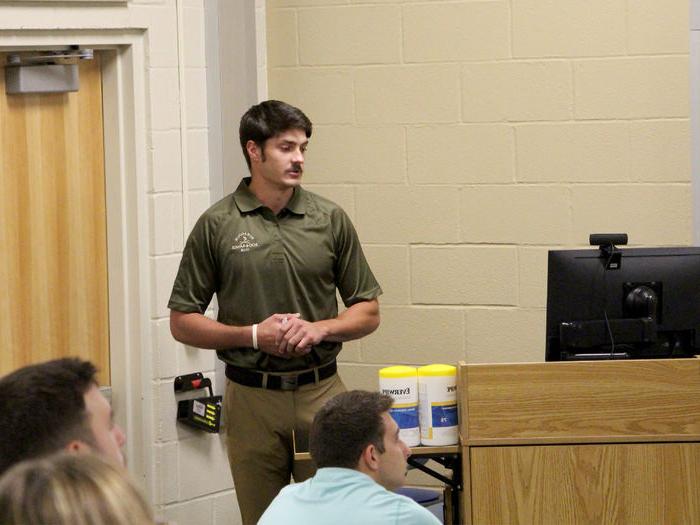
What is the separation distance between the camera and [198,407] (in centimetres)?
451

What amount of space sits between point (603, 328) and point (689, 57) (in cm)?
156

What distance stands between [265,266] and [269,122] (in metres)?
0.47

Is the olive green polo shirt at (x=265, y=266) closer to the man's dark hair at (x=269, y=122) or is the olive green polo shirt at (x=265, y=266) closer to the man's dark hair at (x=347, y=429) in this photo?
the man's dark hair at (x=269, y=122)

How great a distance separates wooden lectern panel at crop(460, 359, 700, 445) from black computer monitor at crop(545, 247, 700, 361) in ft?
0.46

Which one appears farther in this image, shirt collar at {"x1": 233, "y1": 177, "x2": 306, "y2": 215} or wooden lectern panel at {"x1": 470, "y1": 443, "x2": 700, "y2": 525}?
shirt collar at {"x1": 233, "y1": 177, "x2": 306, "y2": 215}

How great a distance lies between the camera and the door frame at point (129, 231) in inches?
170

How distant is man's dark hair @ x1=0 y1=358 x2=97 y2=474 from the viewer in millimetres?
1777

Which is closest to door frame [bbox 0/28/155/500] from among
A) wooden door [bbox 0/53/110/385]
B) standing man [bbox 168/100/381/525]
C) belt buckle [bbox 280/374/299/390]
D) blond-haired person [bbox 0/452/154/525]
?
wooden door [bbox 0/53/110/385]

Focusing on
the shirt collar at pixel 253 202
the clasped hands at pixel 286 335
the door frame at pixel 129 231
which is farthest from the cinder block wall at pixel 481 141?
the clasped hands at pixel 286 335

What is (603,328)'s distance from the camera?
3355 millimetres

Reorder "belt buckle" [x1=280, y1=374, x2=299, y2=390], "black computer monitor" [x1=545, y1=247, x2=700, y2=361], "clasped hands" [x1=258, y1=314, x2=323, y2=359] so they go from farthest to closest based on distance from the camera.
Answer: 1. "belt buckle" [x1=280, y1=374, x2=299, y2=390]
2. "clasped hands" [x1=258, y1=314, x2=323, y2=359]
3. "black computer monitor" [x1=545, y1=247, x2=700, y2=361]

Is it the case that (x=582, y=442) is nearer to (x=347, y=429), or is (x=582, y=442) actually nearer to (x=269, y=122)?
(x=347, y=429)

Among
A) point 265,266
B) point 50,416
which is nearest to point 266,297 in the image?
point 265,266

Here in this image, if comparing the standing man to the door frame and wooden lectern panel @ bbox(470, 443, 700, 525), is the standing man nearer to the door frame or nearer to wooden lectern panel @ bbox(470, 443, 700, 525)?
the door frame
